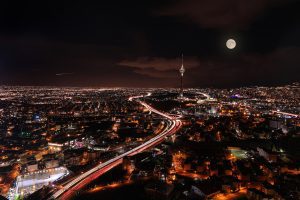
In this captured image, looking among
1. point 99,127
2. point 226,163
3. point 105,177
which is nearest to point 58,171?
point 105,177

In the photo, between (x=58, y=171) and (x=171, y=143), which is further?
(x=171, y=143)

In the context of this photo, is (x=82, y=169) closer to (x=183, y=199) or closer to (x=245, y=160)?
(x=183, y=199)

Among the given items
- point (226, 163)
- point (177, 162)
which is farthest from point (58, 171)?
point (226, 163)

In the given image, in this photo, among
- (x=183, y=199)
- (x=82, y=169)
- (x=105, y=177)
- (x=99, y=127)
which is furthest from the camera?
(x=99, y=127)

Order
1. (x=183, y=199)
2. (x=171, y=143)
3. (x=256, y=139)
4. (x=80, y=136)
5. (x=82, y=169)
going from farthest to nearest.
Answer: (x=80, y=136)
(x=256, y=139)
(x=171, y=143)
(x=82, y=169)
(x=183, y=199)

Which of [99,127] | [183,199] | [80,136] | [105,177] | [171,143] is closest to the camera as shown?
[183,199]

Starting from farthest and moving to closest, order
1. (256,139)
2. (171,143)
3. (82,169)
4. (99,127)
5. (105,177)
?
1. (99,127)
2. (256,139)
3. (171,143)
4. (82,169)
5. (105,177)

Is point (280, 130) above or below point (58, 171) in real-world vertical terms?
above

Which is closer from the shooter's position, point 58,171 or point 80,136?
point 58,171

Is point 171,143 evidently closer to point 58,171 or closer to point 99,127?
point 58,171
